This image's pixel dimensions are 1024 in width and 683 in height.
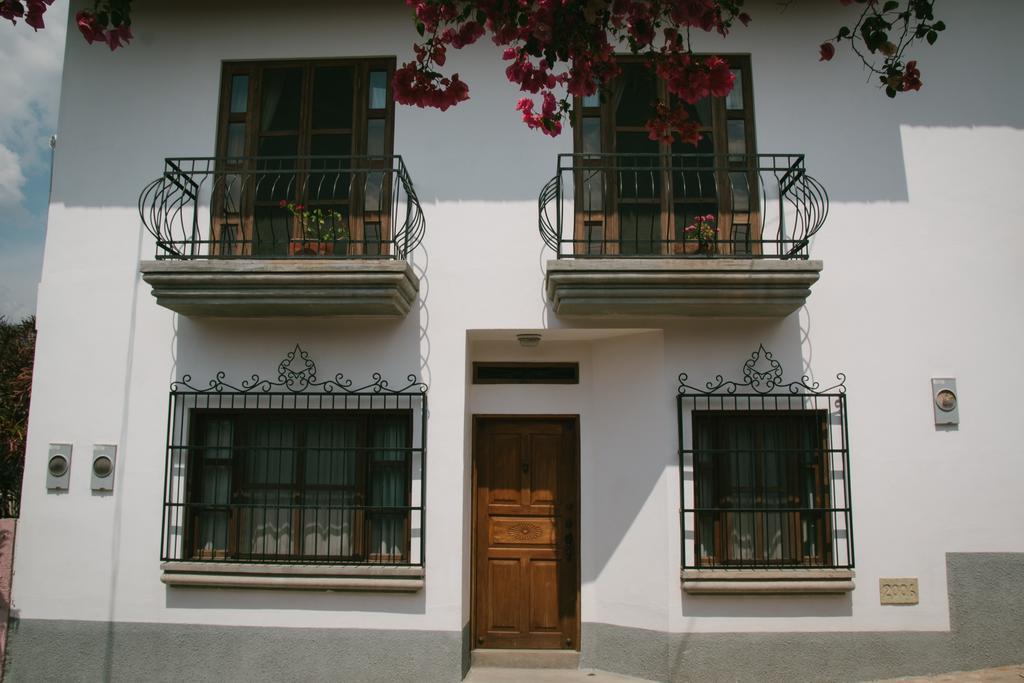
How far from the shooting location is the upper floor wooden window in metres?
6.63

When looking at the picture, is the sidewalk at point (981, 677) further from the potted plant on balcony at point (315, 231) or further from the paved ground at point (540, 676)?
the potted plant on balcony at point (315, 231)

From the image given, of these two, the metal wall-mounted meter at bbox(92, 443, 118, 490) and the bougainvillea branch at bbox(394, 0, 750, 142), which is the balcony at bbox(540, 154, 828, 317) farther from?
the metal wall-mounted meter at bbox(92, 443, 118, 490)

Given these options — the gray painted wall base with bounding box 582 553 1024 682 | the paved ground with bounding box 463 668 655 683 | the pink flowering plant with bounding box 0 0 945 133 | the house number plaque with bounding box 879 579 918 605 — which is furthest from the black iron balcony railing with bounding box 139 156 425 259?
the house number plaque with bounding box 879 579 918 605

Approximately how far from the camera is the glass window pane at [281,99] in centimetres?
695

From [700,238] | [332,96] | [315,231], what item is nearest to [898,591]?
[700,238]

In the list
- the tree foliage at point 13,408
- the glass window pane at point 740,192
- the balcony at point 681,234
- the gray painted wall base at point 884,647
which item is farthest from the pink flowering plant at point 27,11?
the gray painted wall base at point 884,647

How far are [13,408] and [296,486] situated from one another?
314 cm

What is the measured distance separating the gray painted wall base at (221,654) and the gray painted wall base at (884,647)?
1.90m

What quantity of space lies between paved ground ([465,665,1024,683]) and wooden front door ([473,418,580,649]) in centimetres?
30

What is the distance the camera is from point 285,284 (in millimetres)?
6062

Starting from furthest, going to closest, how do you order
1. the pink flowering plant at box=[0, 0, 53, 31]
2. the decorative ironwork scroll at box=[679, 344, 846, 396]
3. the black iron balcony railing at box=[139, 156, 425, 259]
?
the black iron balcony railing at box=[139, 156, 425, 259]
the decorative ironwork scroll at box=[679, 344, 846, 396]
the pink flowering plant at box=[0, 0, 53, 31]

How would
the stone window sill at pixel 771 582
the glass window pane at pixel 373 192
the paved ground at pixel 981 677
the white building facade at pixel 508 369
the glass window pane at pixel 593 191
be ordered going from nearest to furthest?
the paved ground at pixel 981 677 < the stone window sill at pixel 771 582 < the white building facade at pixel 508 369 < the glass window pane at pixel 593 191 < the glass window pane at pixel 373 192

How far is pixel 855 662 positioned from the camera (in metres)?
6.07

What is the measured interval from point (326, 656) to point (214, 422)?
2176 mm
